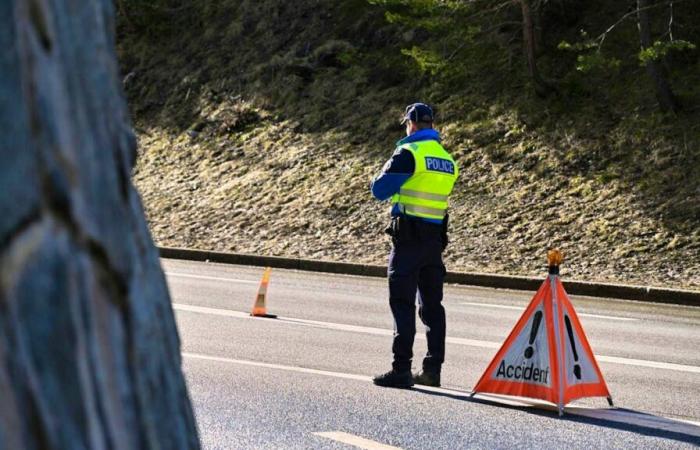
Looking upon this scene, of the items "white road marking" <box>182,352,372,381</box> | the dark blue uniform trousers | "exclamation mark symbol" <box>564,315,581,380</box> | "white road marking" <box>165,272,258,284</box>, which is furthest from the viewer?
"white road marking" <box>165,272,258,284</box>

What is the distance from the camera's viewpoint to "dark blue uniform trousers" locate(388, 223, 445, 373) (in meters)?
8.91

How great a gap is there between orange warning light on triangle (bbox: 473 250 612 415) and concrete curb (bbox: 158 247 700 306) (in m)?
8.25

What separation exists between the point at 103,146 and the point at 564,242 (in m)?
18.2

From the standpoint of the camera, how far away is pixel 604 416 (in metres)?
8.13

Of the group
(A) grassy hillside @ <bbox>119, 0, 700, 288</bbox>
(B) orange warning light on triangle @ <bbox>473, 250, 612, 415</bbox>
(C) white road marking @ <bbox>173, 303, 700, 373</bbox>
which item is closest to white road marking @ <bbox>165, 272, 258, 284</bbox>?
(C) white road marking @ <bbox>173, 303, 700, 373</bbox>

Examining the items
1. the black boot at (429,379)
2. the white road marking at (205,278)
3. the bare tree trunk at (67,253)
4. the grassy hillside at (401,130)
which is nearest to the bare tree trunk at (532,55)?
the grassy hillside at (401,130)

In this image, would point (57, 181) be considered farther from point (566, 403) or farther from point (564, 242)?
point (564, 242)

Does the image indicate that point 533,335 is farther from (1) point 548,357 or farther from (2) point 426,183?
(2) point 426,183

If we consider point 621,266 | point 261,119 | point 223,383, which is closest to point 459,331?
point 223,383

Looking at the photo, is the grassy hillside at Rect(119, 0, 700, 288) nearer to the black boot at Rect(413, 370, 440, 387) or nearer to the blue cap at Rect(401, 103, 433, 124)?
the black boot at Rect(413, 370, 440, 387)

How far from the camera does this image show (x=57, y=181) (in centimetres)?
94

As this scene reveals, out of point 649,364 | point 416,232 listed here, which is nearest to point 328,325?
point 649,364

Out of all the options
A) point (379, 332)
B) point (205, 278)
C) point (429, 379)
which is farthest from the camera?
point (205, 278)

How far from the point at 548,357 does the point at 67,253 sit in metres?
7.49
